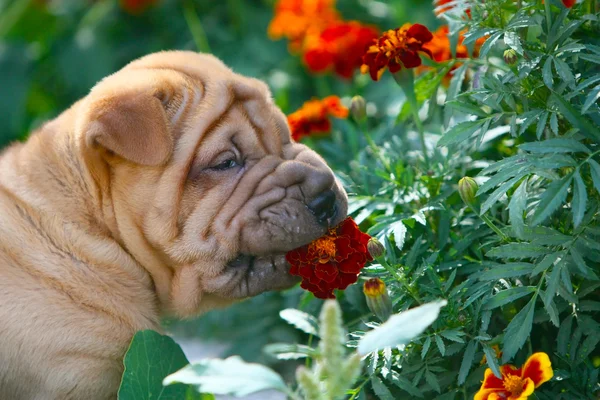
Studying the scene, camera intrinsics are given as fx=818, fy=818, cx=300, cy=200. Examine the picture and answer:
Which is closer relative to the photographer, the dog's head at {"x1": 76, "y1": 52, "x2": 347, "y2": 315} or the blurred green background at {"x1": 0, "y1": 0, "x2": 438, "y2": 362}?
the dog's head at {"x1": 76, "y1": 52, "x2": 347, "y2": 315}

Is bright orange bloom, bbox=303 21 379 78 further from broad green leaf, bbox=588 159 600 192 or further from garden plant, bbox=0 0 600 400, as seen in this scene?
broad green leaf, bbox=588 159 600 192

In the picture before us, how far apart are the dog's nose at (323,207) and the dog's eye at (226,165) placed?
37cm

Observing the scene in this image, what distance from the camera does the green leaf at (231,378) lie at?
2.02 meters

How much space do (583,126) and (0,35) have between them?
18.2ft

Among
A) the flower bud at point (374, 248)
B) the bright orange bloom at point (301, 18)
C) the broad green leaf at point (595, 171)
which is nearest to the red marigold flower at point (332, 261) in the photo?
the flower bud at point (374, 248)

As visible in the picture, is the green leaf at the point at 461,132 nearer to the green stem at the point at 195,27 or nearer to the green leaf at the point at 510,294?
the green leaf at the point at 510,294

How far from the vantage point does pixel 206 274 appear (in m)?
3.11

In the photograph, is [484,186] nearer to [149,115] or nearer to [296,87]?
[149,115]

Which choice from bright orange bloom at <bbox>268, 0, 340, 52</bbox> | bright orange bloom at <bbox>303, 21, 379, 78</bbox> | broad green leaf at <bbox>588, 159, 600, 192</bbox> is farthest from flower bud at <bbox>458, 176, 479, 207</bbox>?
bright orange bloom at <bbox>268, 0, 340, 52</bbox>

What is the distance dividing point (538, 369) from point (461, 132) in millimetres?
861

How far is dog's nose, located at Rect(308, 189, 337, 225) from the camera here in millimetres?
2961

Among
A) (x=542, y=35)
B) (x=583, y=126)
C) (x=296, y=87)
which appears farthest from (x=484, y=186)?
(x=296, y=87)

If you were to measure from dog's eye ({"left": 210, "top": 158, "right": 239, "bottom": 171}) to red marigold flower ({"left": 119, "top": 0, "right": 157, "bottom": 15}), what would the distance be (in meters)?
3.70

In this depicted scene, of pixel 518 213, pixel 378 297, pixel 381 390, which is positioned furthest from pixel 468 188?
pixel 381 390
